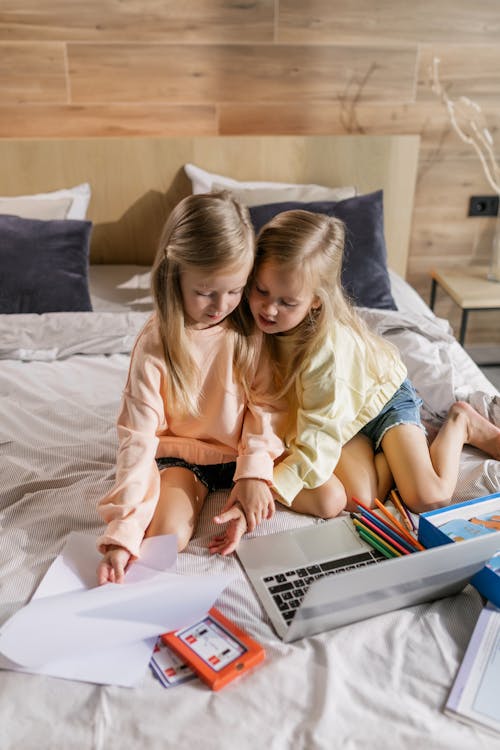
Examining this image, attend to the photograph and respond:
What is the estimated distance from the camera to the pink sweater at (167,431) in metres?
1.13

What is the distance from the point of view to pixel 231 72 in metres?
2.43

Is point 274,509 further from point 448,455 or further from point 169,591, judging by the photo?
point 448,455

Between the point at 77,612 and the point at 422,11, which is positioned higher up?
the point at 422,11

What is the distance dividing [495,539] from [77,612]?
0.62 m

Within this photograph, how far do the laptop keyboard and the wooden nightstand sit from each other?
4.91 ft

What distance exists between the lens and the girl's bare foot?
4.63 feet

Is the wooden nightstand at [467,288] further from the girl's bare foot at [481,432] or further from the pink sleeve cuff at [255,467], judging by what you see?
the pink sleeve cuff at [255,467]

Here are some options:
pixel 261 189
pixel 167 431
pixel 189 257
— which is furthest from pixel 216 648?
pixel 261 189

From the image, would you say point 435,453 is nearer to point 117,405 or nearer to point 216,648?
point 216,648

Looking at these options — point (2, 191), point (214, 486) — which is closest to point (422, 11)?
point (2, 191)

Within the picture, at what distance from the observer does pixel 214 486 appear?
4.36 feet

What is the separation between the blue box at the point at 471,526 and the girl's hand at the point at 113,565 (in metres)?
0.49

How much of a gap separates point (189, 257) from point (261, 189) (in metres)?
1.34

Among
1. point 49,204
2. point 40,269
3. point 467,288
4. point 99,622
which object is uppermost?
point 49,204
